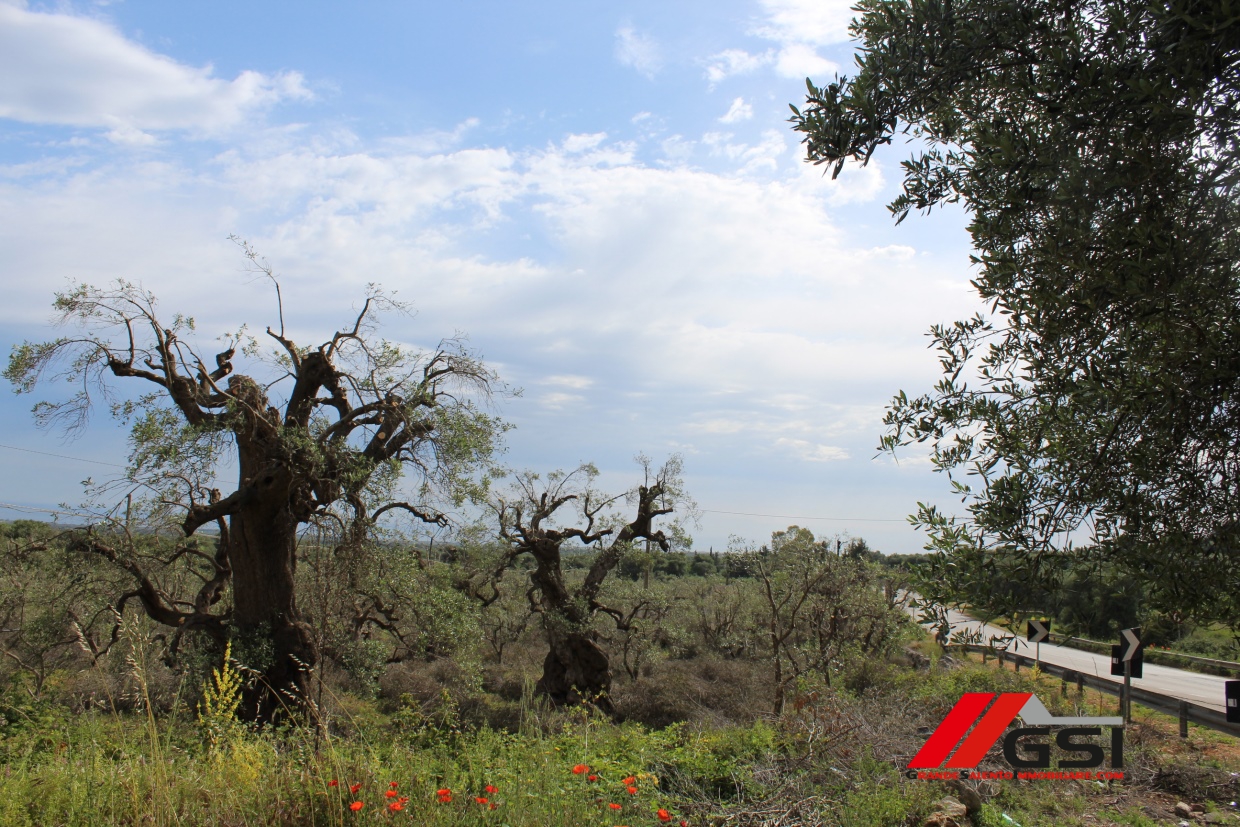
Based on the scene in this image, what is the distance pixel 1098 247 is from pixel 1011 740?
910 centimetres

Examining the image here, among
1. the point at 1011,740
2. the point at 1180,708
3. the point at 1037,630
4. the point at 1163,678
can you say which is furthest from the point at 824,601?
the point at 1037,630

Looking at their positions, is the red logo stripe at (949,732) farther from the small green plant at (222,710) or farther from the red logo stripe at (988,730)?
the small green plant at (222,710)

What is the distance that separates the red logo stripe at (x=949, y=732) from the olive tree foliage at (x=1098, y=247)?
616cm

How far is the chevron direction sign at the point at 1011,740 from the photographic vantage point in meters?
8.18

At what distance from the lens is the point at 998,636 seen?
9.37 feet

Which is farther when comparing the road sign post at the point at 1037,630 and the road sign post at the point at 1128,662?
the road sign post at the point at 1128,662

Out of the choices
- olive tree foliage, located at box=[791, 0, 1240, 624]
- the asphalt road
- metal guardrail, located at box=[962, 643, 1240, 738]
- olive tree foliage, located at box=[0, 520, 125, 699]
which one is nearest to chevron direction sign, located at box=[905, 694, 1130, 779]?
metal guardrail, located at box=[962, 643, 1240, 738]

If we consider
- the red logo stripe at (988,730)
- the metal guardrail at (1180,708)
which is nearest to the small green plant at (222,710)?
the red logo stripe at (988,730)

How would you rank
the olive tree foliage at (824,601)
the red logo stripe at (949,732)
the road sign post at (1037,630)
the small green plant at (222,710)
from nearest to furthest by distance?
1. the road sign post at (1037,630)
2. the small green plant at (222,710)
3. the red logo stripe at (949,732)
4. the olive tree foliage at (824,601)

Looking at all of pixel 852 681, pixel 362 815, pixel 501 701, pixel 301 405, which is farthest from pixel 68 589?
pixel 852 681

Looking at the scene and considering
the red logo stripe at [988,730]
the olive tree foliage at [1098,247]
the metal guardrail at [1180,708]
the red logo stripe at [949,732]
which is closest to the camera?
the olive tree foliage at [1098,247]

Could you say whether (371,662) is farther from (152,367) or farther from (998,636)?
(998,636)

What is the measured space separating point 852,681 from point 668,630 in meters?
6.91

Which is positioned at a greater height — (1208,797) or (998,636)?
(998,636)
